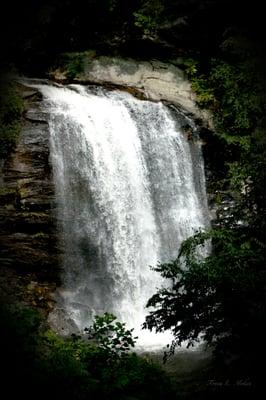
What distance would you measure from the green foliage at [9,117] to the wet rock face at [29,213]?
0.16m

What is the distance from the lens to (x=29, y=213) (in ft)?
30.0

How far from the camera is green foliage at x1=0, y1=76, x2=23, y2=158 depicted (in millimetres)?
9508

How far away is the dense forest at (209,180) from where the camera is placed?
3.71 m

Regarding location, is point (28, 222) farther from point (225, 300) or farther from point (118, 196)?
point (225, 300)

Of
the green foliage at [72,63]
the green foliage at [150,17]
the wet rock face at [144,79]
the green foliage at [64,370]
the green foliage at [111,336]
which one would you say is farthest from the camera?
the green foliage at [150,17]

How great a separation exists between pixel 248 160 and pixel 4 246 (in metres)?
5.45

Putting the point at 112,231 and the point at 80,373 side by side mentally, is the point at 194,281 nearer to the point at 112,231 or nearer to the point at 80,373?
the point at 80,373

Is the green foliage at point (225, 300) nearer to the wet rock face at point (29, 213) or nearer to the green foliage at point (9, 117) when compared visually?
the wet rock face at point (29, 213)

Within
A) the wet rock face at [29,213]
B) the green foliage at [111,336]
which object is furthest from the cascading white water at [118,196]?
the green foliage at [111,336]

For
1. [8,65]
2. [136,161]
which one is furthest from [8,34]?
[136,161]

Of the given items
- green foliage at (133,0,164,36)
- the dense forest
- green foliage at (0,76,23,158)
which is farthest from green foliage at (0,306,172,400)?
green foliage at (133,0,164,36)

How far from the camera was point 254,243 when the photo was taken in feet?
14.4

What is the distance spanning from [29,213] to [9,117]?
2108mm

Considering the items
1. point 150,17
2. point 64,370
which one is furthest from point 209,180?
point 64,370
